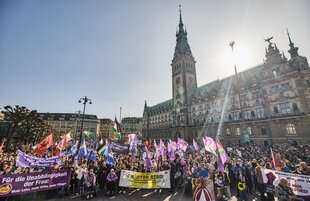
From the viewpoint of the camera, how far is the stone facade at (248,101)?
103 feet

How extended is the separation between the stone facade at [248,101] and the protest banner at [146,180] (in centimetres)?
1120

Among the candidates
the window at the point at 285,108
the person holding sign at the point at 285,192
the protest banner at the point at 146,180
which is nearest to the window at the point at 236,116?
the window at the point at 285,108

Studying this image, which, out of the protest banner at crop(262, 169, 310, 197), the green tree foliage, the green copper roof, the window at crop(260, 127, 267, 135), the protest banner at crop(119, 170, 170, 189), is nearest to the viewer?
the protest banner at crop(262, 169, 310, 197)

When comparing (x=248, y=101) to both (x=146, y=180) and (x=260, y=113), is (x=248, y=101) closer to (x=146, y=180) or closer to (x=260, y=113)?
(x=260, y=113)

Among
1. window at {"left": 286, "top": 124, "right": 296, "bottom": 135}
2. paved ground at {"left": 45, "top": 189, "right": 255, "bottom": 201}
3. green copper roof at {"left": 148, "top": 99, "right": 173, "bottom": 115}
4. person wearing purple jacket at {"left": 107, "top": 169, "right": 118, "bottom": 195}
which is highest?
green copper roof at {"left": 148, "top": 99, "right": 173, "bottom": 115}

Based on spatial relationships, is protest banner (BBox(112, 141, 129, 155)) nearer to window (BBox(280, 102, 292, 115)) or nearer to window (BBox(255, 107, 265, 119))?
window (BBox(280, 102, 292, 115))

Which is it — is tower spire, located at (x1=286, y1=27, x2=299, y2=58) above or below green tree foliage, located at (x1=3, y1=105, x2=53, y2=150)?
above

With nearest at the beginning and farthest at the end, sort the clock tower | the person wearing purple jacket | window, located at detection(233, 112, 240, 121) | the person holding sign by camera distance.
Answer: the person holding sign < the person wearing purple jacket < window, located at detection(233, 112, 240, 121) < the clock tower

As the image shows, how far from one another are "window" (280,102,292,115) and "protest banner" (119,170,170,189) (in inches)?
1407

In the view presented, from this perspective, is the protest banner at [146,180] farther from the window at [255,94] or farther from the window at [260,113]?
the window at [255,94]

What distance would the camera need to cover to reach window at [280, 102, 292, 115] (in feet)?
107

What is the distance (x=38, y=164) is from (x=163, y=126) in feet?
233

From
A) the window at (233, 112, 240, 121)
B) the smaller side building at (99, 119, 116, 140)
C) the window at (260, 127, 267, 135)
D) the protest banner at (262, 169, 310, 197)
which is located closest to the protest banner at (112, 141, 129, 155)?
the protest banner at (262, 169, 310, 197)

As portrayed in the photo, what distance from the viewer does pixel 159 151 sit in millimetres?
17172
